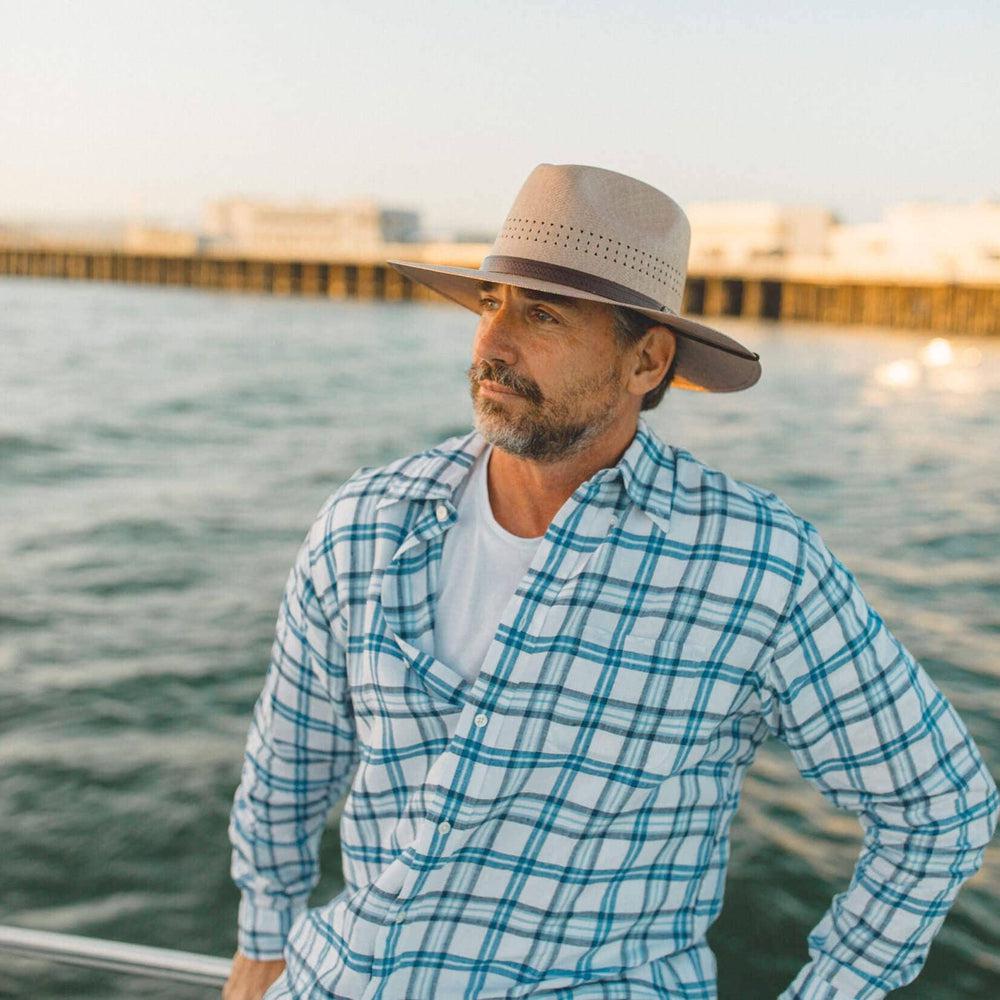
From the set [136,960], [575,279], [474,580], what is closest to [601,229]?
[575,279]

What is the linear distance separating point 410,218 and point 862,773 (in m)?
112

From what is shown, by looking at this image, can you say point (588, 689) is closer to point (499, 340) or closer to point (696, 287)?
point (499, 340)

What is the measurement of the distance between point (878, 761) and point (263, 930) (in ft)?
3.50

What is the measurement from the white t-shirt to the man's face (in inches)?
5.9

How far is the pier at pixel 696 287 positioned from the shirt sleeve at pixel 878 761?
37520 mm

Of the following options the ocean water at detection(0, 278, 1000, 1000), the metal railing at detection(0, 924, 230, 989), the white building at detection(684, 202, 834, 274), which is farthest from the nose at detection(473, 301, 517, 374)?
the white building at detection(684, 202, 834, 274)

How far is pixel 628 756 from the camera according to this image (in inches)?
69.9

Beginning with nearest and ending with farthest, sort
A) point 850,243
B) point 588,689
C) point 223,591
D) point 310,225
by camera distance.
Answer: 1. point 588,689
2. point 223,591
3. point 850,243
4. point 310,225

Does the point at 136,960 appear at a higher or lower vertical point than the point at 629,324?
lower

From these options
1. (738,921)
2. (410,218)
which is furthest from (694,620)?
(410,218)

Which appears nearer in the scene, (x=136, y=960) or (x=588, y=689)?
(x=588, y=689)

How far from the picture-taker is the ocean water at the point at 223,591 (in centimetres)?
513

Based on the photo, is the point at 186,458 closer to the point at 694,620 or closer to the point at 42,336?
the point at 694,620

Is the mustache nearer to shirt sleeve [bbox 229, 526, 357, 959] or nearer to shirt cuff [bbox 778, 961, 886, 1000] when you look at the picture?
shirt sleeve [bbox 229, 526, 357, 959]
